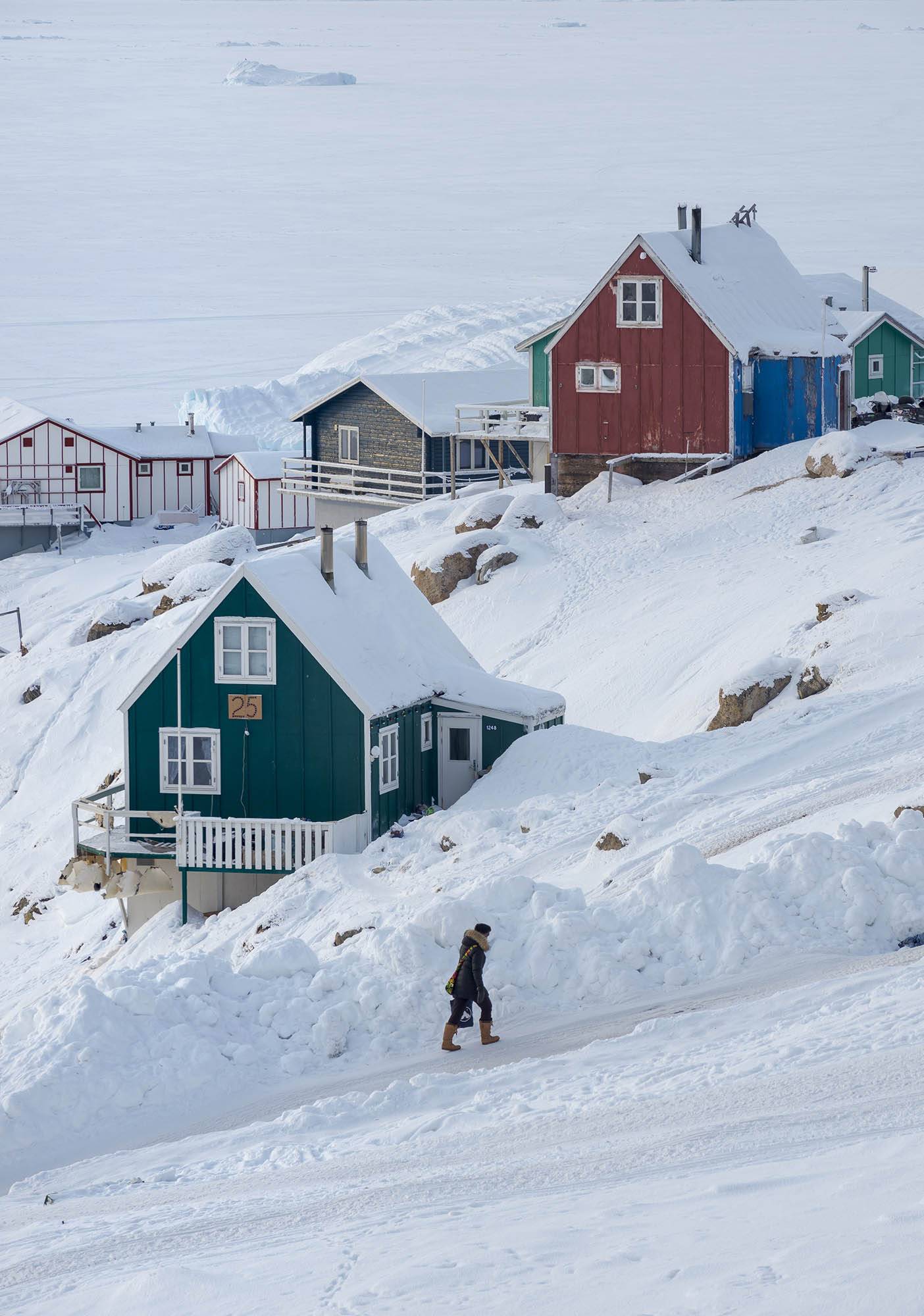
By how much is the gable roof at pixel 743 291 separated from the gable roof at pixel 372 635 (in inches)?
714

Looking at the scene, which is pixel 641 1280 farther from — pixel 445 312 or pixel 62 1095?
pixel 445 312

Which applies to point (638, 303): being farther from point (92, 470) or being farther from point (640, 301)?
point (92, 470)

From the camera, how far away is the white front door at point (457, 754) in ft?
87.7

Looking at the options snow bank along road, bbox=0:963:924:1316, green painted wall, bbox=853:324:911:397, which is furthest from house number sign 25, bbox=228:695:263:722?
green painted wall, bbox=853:324:911:397

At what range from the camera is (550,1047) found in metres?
15.7

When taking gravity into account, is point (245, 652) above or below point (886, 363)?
below

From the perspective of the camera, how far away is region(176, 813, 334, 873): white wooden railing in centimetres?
2375

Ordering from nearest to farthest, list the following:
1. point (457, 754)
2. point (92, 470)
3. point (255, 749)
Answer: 1. point (255, 749)
2. point (457, 754)
3. point (92, 470)

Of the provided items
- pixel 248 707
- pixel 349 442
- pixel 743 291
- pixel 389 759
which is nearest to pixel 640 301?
pixel 743 291

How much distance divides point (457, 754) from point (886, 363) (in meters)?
29.9

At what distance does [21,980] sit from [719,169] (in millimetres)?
148777

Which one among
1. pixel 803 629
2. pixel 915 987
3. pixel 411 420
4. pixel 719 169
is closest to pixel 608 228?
pixel 719 169

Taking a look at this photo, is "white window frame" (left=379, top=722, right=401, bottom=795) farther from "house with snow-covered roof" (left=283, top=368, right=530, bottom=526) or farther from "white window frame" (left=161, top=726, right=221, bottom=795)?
"house with snow-covered roof" (left=283, top=368, right=530, bottom=526)

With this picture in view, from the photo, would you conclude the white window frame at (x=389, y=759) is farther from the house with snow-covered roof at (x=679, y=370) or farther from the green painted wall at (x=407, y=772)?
the house with snow-covered roof at (x=679, y=370)
